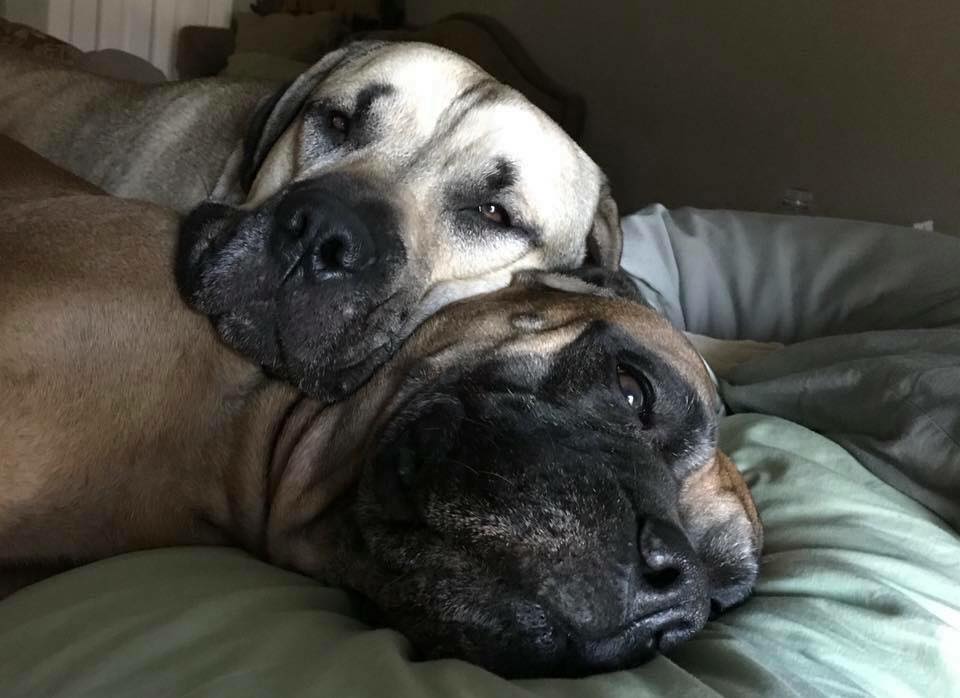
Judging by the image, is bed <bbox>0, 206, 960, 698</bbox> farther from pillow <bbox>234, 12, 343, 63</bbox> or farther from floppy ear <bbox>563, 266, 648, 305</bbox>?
pillow <bbox>234, 12, 343, 63</bbox>

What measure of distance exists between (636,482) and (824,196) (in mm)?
2101

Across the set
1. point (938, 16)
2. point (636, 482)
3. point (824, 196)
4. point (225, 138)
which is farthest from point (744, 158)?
point (636, 482)

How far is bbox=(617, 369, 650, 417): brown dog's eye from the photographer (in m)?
1.05

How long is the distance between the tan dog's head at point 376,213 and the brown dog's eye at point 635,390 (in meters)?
0.30

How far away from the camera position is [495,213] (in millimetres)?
1488

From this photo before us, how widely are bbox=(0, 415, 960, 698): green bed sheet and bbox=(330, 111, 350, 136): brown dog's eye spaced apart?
74 cm

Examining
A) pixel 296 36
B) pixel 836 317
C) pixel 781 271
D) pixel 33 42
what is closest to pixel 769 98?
pixel 781 271

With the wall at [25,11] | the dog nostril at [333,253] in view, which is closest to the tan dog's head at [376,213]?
the dog nostril at [333,253]

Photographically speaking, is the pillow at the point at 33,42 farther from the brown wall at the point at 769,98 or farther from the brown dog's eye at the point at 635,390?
the brown dog's eye at the point at 635,390

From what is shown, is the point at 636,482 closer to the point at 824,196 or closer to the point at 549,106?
the point at 824,196

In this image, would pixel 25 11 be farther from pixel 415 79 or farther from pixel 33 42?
pixel 415 79

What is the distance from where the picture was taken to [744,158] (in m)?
3.04

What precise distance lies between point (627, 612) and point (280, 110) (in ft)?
3.78

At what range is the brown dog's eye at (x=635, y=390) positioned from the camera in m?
1.05
